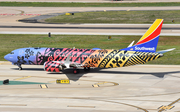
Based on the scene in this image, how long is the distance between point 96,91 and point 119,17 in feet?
310

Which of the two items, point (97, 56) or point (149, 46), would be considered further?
point (97, 56)

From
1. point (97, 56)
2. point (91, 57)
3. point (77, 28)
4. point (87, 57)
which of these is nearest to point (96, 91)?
point (97, 56)

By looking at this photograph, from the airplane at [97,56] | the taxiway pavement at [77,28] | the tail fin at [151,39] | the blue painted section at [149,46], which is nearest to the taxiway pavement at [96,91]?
the airplane at [97,56]

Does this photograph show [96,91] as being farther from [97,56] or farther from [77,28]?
[77,28]

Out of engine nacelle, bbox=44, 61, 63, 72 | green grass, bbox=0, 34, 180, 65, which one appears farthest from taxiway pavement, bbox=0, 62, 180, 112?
green grass, bbox=0, 34, 180, 65

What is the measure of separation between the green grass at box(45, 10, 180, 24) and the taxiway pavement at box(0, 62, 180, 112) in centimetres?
6698

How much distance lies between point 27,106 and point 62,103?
4645 mm

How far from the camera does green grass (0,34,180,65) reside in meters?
90.2

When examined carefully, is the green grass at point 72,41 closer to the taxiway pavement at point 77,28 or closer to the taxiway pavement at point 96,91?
the taxiway pavement at point 77,28

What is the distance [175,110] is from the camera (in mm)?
38875

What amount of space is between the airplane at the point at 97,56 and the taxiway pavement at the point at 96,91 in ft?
7.58

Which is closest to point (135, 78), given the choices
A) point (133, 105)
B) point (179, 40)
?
point (133, 105)

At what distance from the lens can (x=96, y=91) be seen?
4841 cm

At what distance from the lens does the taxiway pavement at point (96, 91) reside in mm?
40406
